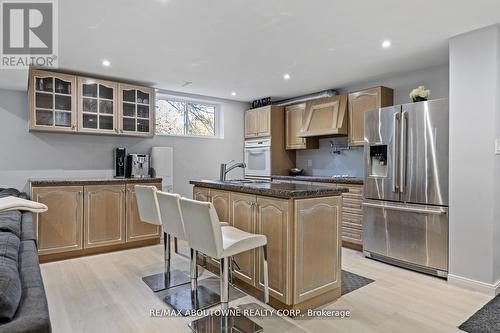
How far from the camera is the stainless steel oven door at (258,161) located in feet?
18.9

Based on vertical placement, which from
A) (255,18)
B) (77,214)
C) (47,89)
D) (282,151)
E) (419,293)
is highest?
(255,18)

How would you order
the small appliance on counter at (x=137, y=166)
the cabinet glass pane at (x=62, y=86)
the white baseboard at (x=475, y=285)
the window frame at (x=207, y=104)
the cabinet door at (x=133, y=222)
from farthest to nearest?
the window frame at (x=207, y=104) < the small appliance on counter at (x=137, y=166) < the cabinet door at (x=133, y=222) < the cabinet glass pane at (x=62, y=86) < the white baseboard at (x=475, y=285)

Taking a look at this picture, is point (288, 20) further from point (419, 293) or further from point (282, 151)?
A: point (282, 151)

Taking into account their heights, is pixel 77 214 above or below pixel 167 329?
above

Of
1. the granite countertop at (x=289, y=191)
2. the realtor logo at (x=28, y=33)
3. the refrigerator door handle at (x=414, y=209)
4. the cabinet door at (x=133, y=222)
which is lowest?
the cabinet door at (x=133, y=222)

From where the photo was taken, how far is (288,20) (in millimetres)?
2723

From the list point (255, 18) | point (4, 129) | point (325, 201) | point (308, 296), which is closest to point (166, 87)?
point (4, 129)

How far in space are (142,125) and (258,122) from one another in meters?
2.23

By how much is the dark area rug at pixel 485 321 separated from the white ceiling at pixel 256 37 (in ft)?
8.10

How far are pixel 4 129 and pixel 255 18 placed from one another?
3774 mm

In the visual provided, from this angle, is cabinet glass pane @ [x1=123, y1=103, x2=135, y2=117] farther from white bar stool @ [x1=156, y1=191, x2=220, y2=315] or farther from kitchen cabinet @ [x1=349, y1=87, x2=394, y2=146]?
kitchen cabinet @ [x1=349, y1=87, x2=394, y2=146]

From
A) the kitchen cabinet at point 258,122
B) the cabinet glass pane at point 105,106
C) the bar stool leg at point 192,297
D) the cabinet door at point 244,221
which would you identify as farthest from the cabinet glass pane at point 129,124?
the bar stool leg at point 192,297

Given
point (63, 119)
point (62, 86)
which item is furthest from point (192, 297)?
point (62, 86)

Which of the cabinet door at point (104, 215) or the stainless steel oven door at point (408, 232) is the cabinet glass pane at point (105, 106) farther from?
the stainless steel oven door at point (408, 232)
